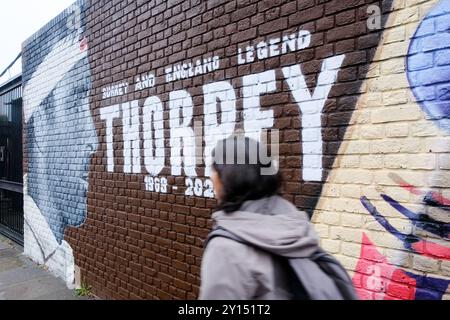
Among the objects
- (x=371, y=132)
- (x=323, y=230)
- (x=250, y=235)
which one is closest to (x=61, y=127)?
(x=323, y=230)

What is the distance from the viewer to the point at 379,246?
2203 mm

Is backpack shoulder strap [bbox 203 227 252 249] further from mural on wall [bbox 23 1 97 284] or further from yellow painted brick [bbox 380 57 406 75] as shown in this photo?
mural on wall [bbox 23 1 97 284]

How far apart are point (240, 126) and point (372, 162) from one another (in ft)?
3.58

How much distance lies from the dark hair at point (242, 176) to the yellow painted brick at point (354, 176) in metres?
0.99

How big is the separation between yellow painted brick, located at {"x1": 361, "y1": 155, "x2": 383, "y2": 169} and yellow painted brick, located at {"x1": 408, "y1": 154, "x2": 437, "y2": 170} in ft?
0.55

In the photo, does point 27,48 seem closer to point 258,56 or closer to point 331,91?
point 258,56

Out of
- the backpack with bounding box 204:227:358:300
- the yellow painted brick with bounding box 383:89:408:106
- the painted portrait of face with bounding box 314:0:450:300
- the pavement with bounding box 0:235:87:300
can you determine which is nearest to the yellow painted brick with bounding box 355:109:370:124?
the painted portrait of face with bounding box 314:0:450:300

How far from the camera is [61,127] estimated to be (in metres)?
5.59

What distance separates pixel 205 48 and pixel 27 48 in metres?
4.78

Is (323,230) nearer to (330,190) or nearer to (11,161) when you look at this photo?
(330,190)

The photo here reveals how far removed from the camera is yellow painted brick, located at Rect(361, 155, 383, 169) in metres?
2.20

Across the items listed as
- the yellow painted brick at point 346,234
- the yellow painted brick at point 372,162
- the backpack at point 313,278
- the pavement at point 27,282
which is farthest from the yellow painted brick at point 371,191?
the pavement at point 27,282

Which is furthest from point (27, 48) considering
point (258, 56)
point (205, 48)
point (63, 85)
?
point (258, 56)

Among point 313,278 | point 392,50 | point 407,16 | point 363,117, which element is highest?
point 407,16
